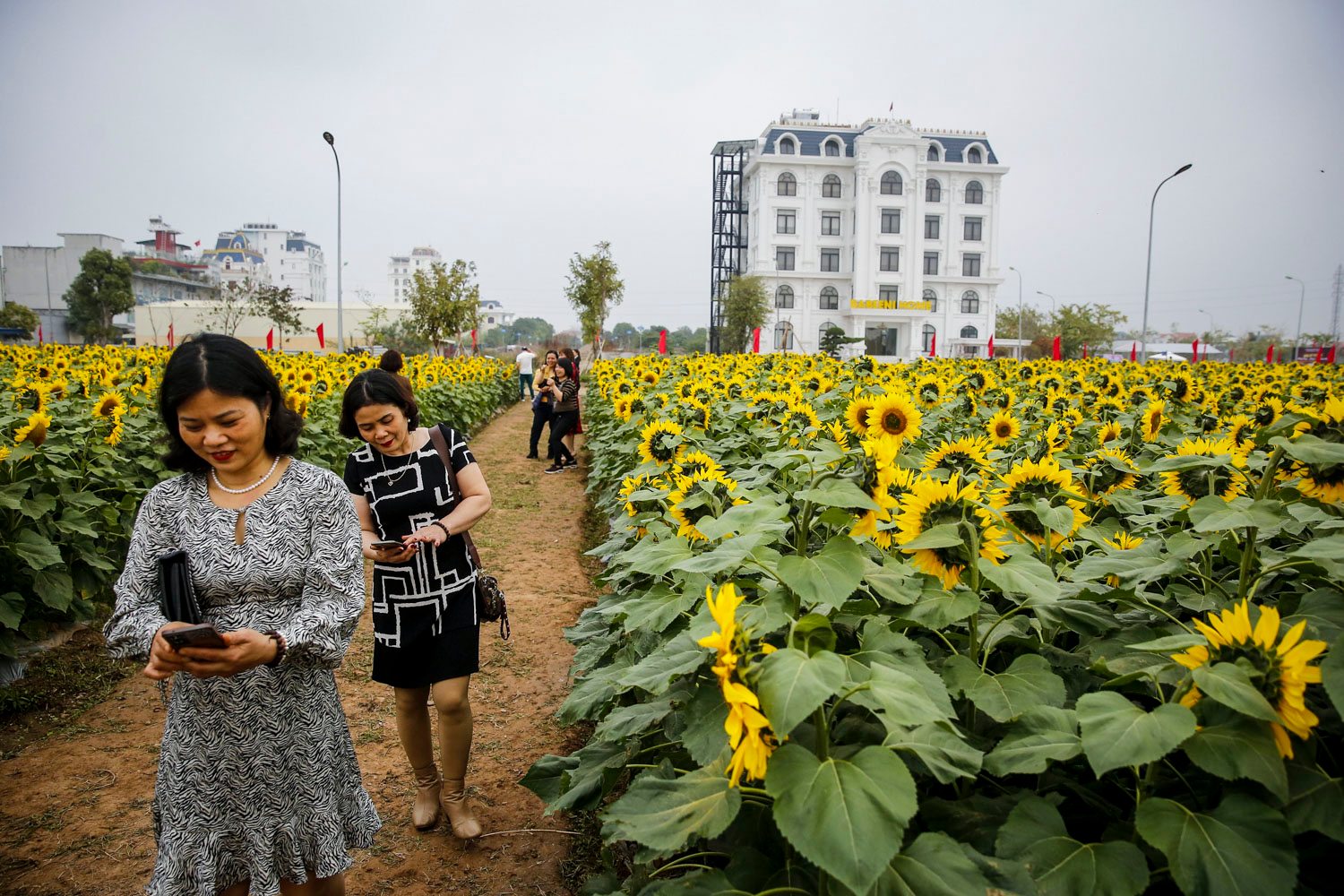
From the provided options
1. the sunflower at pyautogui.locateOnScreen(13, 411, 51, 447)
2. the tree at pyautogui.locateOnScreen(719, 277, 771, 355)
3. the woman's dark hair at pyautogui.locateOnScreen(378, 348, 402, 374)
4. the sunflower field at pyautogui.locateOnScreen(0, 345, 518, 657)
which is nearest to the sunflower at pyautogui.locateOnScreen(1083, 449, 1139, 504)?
the sunflower field at pyautogui.locateOnScreen(0, 345, 518, 657)

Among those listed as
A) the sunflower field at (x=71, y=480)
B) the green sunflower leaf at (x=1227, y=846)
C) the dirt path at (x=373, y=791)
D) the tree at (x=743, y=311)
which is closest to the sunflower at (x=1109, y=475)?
the green sunflower leaf at (x=1227, y=846)

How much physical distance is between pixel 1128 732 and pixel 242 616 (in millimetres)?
1866

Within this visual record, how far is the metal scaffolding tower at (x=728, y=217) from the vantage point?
244 ft

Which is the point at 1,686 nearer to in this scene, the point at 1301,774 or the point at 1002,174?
the point at 1301,774

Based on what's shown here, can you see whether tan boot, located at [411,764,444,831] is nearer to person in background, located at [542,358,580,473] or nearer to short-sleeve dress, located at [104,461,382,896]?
short-sleeve dress, located at [104,461,382,896]

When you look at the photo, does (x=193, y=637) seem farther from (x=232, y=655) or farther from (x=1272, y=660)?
(x=1272, y=660)

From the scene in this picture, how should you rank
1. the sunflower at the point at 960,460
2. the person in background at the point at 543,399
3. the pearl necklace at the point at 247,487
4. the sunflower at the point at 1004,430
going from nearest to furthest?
1. the pearl necklace at the point at 247,487
2. the sunflower at the point at 960,460
3. the sunflower at the point at 1004,430
4. the person in background at the point at 543,399

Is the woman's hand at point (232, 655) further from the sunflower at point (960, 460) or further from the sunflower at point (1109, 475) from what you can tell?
the sunflower at point (1109, 475)

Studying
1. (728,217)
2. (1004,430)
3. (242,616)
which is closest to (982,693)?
(242,616)

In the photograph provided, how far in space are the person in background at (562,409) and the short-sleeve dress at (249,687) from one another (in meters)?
8.91

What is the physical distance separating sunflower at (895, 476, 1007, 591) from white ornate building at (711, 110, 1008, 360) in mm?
64750

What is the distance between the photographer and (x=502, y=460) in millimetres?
12453

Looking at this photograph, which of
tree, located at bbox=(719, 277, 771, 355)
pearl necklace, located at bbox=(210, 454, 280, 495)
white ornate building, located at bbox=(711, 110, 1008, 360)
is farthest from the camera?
white ornate building, located at bbox=(711, 110, 1008, 360)

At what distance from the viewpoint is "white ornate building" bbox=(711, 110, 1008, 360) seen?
6562cm
